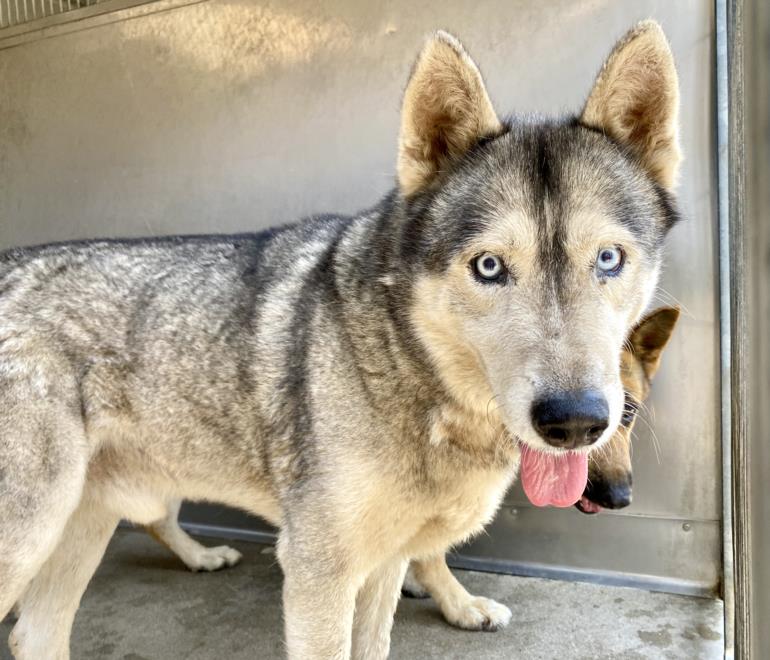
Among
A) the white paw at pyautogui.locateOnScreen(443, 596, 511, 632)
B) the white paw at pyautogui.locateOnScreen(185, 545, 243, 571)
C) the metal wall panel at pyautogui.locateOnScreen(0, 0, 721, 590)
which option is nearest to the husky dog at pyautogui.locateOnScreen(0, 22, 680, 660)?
the white paw at pyautogui.locateOnScreen(443, 596, 511, 632)

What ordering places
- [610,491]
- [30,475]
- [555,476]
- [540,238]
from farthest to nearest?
[610,491]
[30,475]
[555,476]
[540,238]

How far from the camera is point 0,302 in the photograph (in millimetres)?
2678

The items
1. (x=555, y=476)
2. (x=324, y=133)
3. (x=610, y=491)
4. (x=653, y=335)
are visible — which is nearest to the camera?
(x=555, y=476)

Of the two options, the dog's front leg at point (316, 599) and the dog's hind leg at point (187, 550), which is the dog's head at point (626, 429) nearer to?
the dog's front leg at point (316, 599)

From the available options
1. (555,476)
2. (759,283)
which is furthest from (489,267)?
(759,283)

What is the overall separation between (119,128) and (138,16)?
71 cm

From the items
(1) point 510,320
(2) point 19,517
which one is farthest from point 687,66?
(2) point 19,517

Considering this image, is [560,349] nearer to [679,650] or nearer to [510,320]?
Answer: [510,320]

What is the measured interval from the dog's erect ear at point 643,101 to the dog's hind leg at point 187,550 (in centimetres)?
314

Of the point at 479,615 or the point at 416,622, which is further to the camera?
the point at 416,622

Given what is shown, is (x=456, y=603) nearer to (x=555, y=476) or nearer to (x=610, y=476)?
(x=610, y=476)

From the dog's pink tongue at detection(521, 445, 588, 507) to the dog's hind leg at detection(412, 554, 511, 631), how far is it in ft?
4.35

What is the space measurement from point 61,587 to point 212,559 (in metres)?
1.26

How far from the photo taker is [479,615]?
3.43 meters
